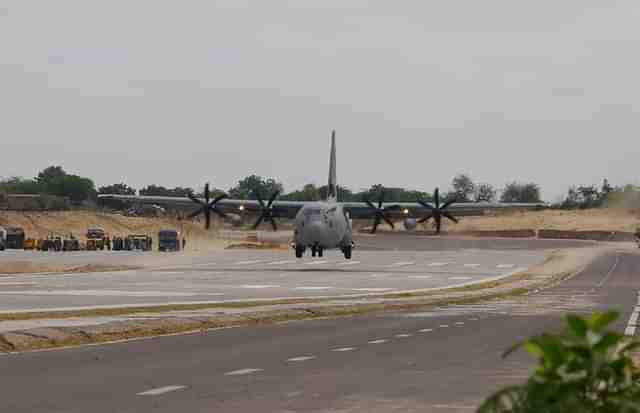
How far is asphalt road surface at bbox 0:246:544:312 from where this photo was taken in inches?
1494

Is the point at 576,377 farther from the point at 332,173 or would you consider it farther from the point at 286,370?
the point at 332,173

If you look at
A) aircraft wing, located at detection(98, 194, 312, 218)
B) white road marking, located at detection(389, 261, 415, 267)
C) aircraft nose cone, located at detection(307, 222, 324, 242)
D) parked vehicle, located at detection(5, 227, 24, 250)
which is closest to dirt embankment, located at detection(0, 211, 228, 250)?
parked vehicle, located at detection(5, 227, 24, 250)

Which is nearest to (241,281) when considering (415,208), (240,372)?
(415,208)

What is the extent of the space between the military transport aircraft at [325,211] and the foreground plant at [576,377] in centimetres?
6751

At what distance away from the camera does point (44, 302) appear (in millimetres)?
34375

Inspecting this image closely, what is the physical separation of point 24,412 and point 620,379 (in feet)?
28.5

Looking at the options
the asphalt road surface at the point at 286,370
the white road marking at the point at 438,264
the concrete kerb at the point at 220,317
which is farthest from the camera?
the white road marking at the point at 438,264

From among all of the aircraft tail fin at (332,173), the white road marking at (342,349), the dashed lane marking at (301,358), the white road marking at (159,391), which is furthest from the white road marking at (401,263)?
the white road marking at (159,391)

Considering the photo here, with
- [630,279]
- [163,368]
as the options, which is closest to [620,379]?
[163,368]

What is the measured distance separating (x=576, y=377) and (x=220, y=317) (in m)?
23.4

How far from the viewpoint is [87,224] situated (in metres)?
163

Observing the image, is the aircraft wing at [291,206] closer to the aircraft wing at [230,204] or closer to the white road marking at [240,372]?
the aircraft wing at [230,204]

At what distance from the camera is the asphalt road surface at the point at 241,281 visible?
3794cm

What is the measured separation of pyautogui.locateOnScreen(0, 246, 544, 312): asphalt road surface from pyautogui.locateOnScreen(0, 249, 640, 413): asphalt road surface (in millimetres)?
10878
